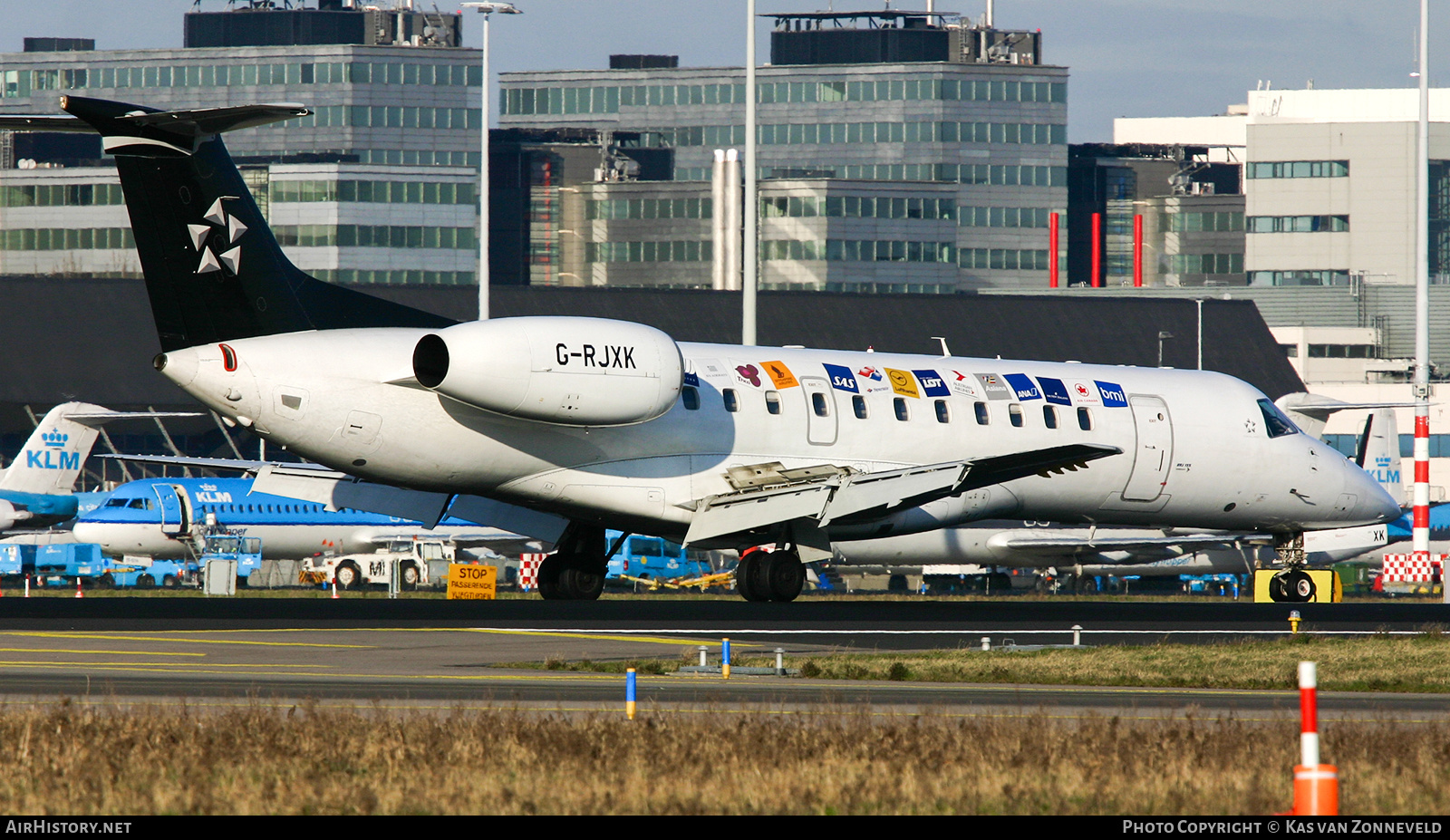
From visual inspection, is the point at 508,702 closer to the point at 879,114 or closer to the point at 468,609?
the point at 468,609

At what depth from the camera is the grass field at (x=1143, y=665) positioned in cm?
1878

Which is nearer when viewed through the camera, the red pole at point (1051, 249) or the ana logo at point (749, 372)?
the ana logo at point (749, 372)

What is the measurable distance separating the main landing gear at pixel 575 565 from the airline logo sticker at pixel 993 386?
6.20 meters

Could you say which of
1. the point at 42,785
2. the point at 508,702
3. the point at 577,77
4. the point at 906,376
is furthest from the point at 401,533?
the point at 577,77

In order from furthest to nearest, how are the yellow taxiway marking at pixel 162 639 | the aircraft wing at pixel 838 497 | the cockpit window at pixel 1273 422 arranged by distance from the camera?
the cockpit window at pixel 1273 422 < the aircraft wing at pixel 838 497 < the yellow taxiway marking at pixel 162 639

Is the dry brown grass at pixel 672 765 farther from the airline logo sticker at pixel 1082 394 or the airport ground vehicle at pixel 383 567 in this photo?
the airport ground vehicle at pixel 383 567

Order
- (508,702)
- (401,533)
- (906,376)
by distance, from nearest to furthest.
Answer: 1. (508,702)
2. (906,376)
3. (401,533)

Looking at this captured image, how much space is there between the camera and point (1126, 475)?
3219 cm

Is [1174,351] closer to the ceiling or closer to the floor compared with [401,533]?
closer to the ceiling

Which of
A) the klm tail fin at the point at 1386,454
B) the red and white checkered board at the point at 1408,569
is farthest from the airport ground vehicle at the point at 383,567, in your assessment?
the klm tail fin at the point at 1386,454

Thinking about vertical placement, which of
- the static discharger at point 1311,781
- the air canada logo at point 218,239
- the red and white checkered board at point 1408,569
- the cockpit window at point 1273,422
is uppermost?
the air canada logo at point 218,239

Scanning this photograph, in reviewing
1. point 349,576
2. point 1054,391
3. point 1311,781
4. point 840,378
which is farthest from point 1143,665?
point 349,576

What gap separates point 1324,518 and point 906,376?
852 cm

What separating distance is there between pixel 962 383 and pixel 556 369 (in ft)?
24.9
